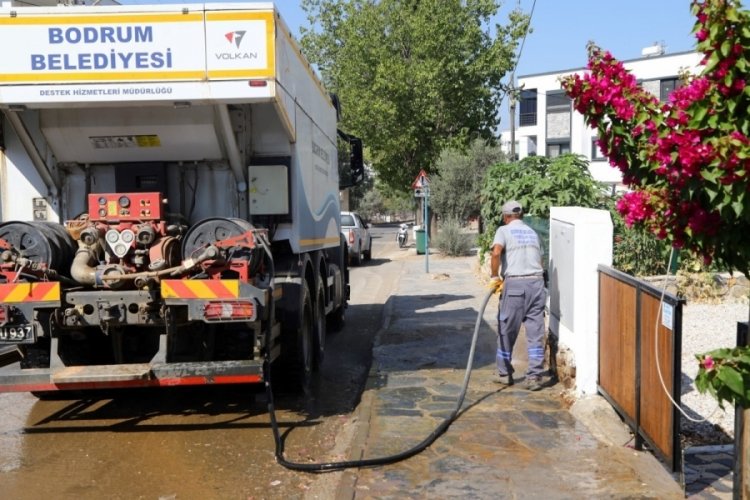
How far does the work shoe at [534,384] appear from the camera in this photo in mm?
A: 7297

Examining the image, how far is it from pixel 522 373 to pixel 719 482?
3469 millimetres

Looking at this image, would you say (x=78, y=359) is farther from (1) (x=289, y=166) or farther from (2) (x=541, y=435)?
(2) (x=541, y=435)

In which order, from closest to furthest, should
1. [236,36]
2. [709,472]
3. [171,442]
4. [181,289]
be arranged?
1. [709,472]
2. [181,289]
3. [236,36]
4. [171,442]

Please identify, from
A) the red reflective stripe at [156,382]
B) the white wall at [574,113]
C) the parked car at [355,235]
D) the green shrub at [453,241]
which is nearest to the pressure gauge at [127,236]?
the red reflective stripe at [156,382]

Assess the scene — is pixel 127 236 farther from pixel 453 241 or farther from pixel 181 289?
pixel 453 241

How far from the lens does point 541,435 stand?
5918 mm

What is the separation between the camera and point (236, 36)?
6066 mm

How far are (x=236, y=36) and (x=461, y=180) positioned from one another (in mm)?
22641

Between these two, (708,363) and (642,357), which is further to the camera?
(642,357)

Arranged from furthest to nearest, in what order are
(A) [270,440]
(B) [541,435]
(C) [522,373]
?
1. (C) [522,373]
2. (A) [270,440]
3. (B) [541,435]

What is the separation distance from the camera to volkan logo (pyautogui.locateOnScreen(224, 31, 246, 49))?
6.06 metres

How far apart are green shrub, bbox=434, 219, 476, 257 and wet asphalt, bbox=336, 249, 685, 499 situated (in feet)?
54.3

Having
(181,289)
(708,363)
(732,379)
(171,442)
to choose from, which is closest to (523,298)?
(181,289)

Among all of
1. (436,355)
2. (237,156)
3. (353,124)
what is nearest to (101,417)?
(237,156)
